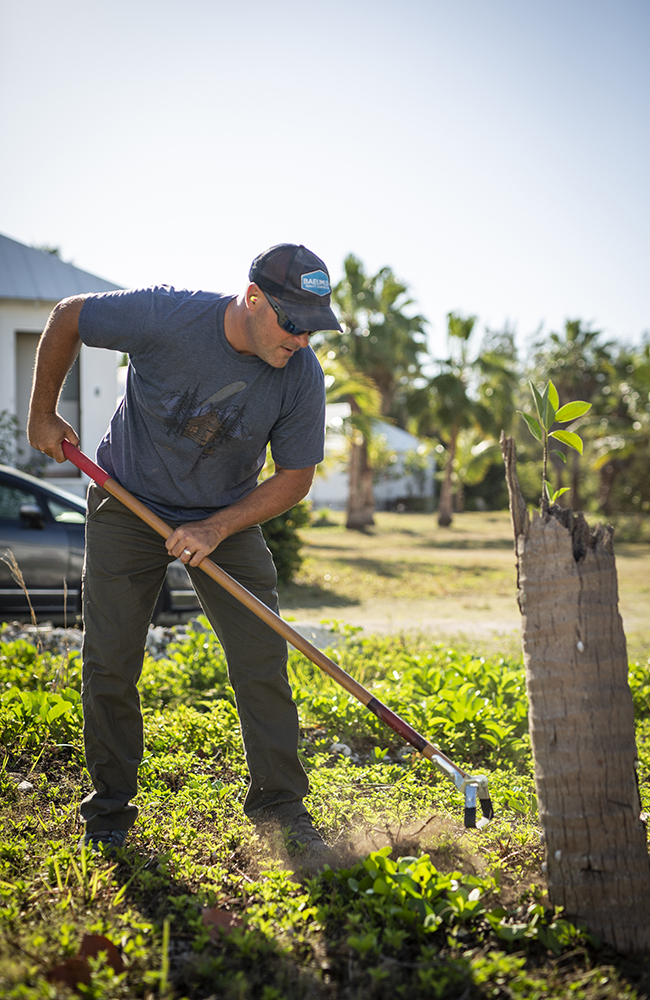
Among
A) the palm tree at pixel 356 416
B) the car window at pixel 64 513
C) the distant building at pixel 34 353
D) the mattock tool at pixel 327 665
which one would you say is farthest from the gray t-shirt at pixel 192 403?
the palm tree at pixel 356 416

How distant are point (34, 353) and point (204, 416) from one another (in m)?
10.7

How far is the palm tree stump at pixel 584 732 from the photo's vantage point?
220cm

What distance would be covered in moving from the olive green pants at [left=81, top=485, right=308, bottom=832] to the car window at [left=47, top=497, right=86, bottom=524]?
4181mm

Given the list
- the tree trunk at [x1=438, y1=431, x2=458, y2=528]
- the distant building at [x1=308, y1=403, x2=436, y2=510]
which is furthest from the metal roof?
the distant building at [x1=308, y1=403, x2=436, y2=510]

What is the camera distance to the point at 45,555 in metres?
6.78

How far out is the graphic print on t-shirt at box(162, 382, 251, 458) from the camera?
9.34 ft

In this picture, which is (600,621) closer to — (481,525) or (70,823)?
(70,823)

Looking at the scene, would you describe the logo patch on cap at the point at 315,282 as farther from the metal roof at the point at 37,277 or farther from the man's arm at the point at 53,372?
the metal roof at the point at 37,277

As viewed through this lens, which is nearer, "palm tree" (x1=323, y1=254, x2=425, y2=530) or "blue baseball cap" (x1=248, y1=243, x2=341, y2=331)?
"blue baseball cap" (x1=248, y1=243, x2=341, y2=331)

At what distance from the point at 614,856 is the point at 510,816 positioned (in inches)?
33.7

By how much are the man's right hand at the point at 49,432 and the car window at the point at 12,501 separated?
404 centimetres

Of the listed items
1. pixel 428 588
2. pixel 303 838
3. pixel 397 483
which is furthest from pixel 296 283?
pixel 397 483

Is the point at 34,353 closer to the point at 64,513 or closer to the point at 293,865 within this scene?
the point at 64,513

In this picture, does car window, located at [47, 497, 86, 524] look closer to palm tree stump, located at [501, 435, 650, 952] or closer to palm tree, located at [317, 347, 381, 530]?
palm tree stump, located at [501, 435, 650, 952]
